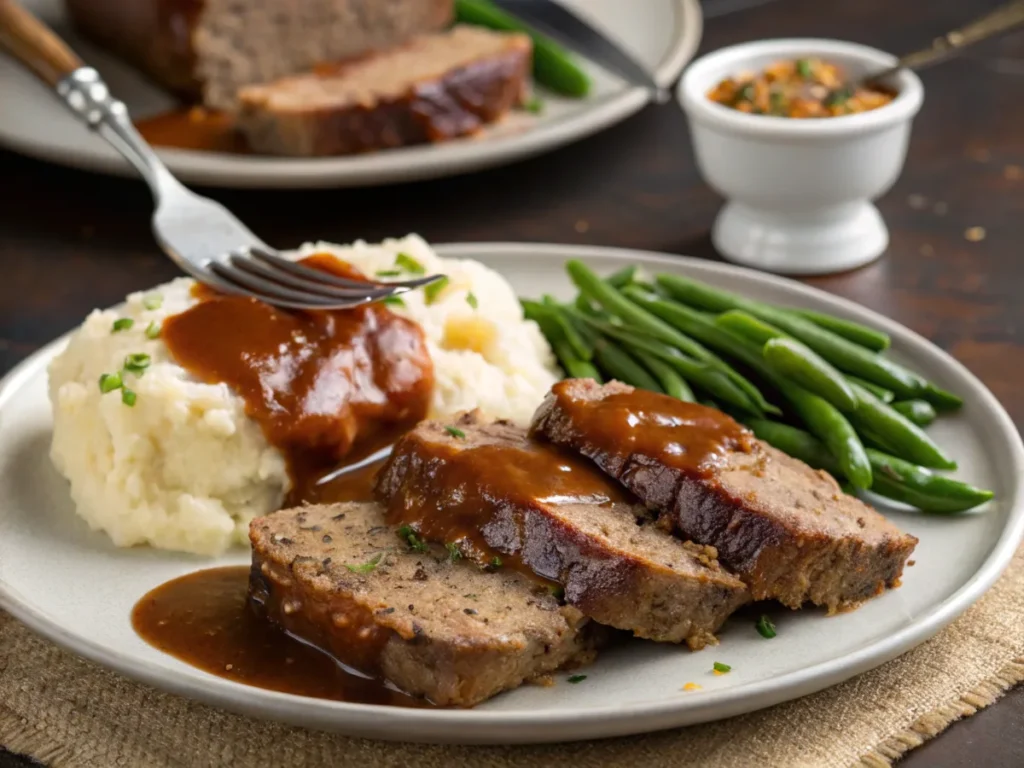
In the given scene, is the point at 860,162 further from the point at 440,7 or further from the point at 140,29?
the point at 140,29

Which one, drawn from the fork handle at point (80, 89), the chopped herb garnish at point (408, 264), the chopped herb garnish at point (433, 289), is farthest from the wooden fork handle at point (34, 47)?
the chopped herb garnish at point (433, 289)

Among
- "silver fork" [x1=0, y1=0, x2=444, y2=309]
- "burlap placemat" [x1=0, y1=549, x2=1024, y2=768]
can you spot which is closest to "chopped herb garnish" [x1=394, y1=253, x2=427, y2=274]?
"silver fork" [x1=0, y1=0, x2=444, y2=309]

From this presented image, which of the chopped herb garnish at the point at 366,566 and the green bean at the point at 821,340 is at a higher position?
the chopped herb garnish at the point at 366,566

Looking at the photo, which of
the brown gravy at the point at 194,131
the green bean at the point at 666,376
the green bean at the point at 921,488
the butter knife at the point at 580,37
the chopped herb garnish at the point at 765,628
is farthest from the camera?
the butter knife at the point at 580,37

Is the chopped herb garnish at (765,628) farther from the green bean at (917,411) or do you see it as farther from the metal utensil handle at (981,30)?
the metal utensil handle at (981,30)

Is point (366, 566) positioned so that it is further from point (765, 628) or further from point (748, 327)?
point (748, 327)

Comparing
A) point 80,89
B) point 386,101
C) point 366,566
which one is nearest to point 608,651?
point 366,566
